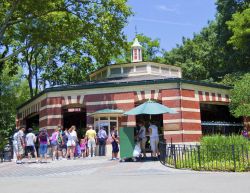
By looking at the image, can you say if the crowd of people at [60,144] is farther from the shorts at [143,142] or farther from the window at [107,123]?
the window at [107,123]

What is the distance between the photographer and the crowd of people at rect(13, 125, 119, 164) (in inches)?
773

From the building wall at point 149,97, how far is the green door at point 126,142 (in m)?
7.35

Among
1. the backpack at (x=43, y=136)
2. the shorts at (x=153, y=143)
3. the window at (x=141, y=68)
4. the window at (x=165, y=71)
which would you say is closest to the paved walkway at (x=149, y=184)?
the shorts at (x=153, y=143)

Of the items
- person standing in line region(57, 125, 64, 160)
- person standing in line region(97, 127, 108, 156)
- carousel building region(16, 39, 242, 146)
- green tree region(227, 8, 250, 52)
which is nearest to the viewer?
person standing in line region(57, 125, 64, 160)

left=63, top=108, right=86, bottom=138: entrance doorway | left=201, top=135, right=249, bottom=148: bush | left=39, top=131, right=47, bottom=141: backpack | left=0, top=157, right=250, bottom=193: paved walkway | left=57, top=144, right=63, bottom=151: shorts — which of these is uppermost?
left=63, top=108, right=86, bottom=138: entrance doorway

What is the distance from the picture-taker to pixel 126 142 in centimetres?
1839

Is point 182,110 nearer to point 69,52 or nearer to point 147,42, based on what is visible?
point 69,52

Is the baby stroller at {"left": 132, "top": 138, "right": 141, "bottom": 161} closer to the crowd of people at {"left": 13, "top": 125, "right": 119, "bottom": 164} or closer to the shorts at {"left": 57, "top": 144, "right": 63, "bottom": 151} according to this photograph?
the crowd of people at {"left": 13, "top": 125, "right": 119, "bottom": 164}

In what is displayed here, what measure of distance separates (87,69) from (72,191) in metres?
35.9

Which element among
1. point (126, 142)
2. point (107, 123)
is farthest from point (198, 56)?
point (126, 142)

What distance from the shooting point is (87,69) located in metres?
45.3

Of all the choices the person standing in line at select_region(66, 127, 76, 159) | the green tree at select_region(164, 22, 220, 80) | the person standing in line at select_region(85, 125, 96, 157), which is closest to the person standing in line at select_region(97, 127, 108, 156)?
the person standing in line at select_region(85, 125, 96, 157)

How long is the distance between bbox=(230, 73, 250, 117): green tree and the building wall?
1.39 m

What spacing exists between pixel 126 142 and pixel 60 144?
4822 mm
